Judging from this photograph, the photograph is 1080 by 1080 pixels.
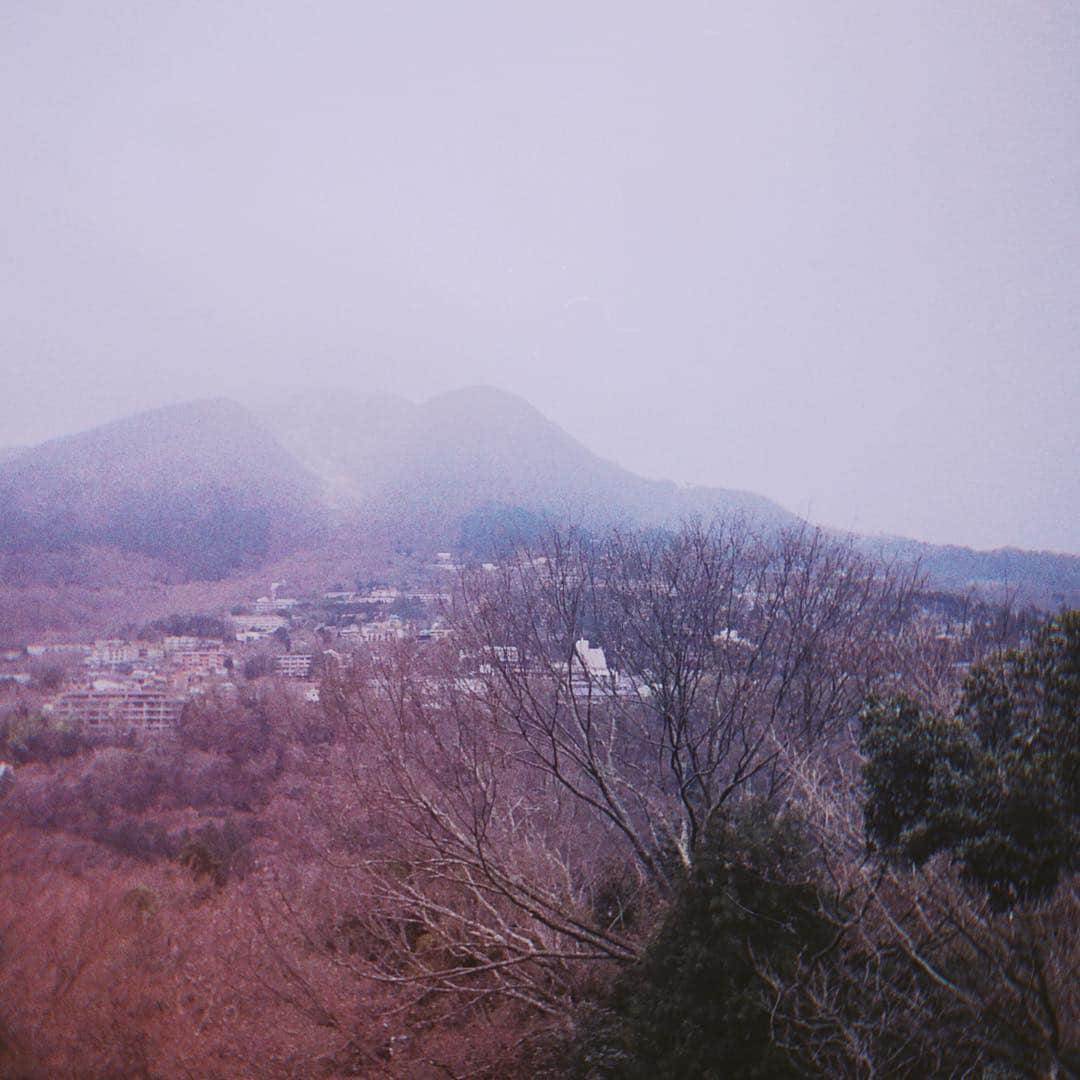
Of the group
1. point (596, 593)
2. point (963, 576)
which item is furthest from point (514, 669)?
point (963, 576)

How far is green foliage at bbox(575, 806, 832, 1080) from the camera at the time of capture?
450 centimetres

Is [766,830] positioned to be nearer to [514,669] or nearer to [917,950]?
[917,950]

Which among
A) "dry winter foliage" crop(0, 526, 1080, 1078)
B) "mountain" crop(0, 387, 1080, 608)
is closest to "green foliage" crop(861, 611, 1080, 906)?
"dry winter foliage" crop(0, 526, 1080, 1078)

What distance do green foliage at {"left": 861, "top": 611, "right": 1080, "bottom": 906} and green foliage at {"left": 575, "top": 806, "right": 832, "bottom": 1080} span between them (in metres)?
0.74

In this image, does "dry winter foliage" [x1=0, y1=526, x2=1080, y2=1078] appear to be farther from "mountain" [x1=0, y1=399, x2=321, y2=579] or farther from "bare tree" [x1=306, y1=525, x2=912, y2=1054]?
"mountain" [x1=0, y1=399, x2=321, y2=579]

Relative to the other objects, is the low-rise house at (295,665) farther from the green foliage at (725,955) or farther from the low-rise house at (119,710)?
the green foliage at (725,955)

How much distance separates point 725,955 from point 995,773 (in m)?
2.14

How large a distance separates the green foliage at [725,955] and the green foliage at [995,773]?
0.74 meters

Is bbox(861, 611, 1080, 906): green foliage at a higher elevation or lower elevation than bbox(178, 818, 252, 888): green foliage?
higher

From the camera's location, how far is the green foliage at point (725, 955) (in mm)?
4496

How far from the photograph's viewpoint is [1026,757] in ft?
13.2

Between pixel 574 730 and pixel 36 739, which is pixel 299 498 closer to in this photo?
pixel 36 739

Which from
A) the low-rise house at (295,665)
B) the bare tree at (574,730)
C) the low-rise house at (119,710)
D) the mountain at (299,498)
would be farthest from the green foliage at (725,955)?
the low-rise house at (119,710)

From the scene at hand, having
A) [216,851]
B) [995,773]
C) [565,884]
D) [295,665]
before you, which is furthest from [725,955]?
[295,665]
